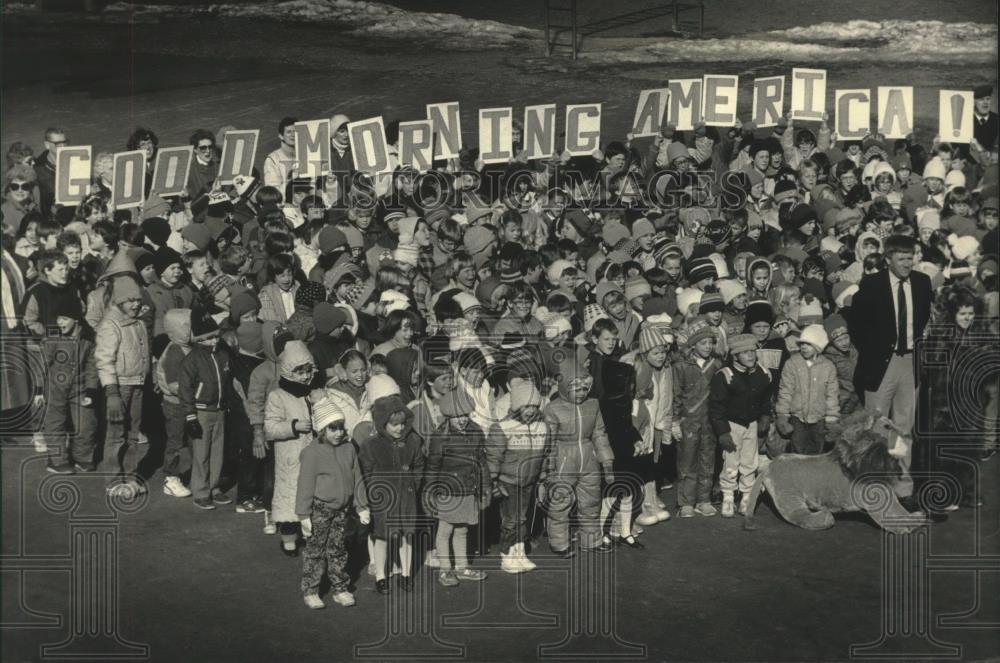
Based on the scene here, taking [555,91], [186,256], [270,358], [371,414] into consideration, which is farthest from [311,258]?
[555,91]

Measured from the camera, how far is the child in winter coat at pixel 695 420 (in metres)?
12.9

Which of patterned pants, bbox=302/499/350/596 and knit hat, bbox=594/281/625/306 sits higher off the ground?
knit hat, bbox=594/281/625/306

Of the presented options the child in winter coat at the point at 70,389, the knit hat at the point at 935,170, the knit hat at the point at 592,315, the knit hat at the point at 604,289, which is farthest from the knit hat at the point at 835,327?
the child in winter coat at the point at 70,389

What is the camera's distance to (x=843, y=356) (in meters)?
13.5

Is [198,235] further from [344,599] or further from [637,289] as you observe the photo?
[344,599]

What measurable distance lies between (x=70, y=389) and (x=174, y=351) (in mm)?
1019

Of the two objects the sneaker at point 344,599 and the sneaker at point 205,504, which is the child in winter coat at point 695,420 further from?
the sneaker at point 205,504

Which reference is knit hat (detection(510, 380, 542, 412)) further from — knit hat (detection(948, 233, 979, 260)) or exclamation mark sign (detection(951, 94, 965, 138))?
exclamation mark sign (detection(951, 94, 965, 138))

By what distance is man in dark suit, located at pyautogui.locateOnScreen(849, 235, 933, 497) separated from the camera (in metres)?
13.4

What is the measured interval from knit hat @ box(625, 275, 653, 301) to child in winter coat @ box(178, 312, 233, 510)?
3327mm

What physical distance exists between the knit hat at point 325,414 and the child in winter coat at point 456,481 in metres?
0.82

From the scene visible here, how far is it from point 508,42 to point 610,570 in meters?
13.8

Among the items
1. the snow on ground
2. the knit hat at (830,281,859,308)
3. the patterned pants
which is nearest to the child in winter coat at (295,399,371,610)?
the patterned pants

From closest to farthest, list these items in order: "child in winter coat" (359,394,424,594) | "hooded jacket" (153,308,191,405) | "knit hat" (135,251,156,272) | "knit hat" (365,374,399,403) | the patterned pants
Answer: the patterned pants < "child in winter coat" (359,394,424,594) < "knit hat" (365,374,399,403) < "hooded jacket" (153,308,191,405) < "knit hat" (135,251,156,272)
